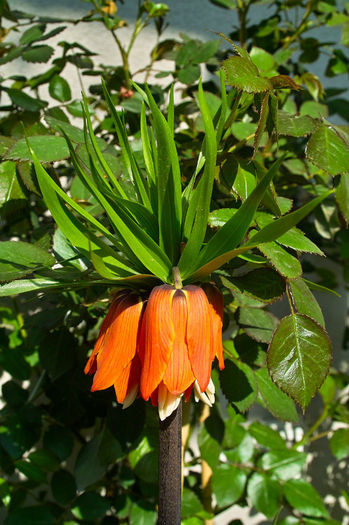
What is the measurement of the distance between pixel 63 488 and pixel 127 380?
0.51 meters

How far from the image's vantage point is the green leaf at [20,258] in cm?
47

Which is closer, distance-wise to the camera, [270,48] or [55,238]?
[55,238]

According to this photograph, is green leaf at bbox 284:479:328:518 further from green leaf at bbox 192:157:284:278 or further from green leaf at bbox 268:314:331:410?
green leaf at bbox 192:157:284:278

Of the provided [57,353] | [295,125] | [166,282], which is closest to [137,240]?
[166,282]

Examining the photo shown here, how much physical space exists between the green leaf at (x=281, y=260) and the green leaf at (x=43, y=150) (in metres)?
0.25

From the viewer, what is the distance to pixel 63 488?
79 centimetres

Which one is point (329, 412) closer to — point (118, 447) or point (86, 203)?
point (118, 447)

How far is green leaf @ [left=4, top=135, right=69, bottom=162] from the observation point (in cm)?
53

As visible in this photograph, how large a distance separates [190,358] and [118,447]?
1.33 ft

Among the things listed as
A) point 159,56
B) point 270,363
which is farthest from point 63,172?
point 270,363

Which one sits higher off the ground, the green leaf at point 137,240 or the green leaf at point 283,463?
the green leaf at point 137,240

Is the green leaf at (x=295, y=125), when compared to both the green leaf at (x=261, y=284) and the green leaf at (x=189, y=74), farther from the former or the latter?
the green leaf at (x=189, y=74)

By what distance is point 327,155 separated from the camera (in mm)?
499

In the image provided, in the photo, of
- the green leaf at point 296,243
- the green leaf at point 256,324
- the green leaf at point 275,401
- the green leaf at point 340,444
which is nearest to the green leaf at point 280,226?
the green leaf at point 296,243
